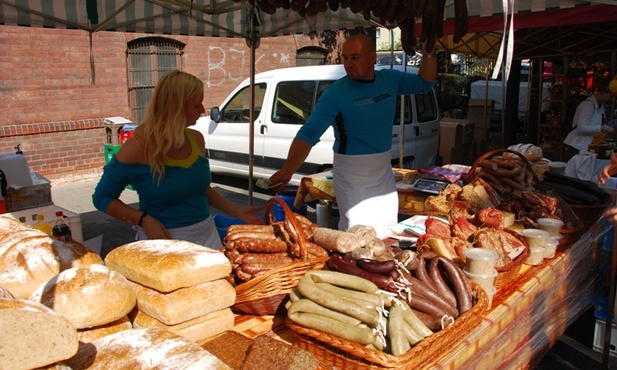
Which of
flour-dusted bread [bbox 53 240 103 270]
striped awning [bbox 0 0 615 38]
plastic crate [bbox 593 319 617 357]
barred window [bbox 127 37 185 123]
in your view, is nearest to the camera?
flour-dusted bread [bbox 53 240 103 270]

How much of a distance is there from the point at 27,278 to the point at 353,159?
2.67 m

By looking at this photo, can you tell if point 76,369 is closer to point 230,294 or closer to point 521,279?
point 230,294

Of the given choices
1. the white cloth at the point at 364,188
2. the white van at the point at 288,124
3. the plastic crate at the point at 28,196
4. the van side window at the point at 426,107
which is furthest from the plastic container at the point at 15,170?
the van side window at the point at 426,107

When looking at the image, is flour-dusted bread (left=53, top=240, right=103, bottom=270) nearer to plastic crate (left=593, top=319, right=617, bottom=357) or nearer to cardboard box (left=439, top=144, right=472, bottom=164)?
plastic crate (left=593, top=319, right=617, bottom=357)

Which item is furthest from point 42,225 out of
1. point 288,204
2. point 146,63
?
point 146,63

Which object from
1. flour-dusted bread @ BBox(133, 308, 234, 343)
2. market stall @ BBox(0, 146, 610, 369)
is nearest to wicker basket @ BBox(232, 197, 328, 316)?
market stall @ BBox(0, 146, 610, 369)

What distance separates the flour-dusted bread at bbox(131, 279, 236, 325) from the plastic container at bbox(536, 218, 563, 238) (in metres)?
2.32

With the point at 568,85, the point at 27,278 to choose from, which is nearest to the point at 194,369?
the point at 27,278

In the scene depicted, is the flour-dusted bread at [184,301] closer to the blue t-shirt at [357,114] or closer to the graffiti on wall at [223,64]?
the blue t-shirt at [357,114]

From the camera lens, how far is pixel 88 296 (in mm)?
1646

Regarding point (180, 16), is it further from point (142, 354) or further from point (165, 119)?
point (142, 354)

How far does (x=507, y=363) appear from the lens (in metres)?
2.82

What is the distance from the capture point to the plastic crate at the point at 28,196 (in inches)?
170

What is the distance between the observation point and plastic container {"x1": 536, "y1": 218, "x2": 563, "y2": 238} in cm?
337
